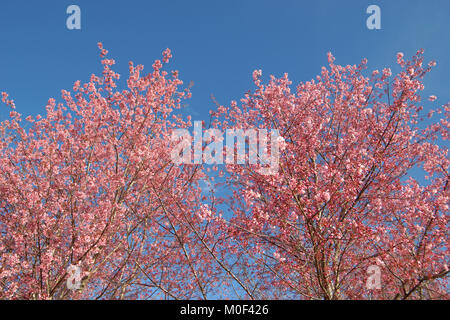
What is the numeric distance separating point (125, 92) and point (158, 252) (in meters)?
5.63

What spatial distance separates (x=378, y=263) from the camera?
5.26 meters

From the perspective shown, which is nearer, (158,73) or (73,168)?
(73,168)

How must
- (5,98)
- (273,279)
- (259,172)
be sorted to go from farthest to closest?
(273,279) < (5,98) < (259,172)

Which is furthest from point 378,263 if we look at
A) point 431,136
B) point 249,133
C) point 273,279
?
point 431,136

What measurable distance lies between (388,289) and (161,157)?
7.64 meters

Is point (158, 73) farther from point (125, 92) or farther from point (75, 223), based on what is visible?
point (75, 223)

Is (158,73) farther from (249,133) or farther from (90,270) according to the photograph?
(90,270)

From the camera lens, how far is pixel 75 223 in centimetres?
769
